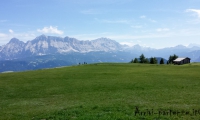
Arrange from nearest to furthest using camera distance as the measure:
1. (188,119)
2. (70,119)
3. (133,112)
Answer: (188,119) < (70,119) < (133,112)

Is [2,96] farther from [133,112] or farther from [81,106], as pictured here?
[133,112]

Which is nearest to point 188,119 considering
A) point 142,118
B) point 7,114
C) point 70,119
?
point 142,118

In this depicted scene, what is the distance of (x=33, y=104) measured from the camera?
95.1ft

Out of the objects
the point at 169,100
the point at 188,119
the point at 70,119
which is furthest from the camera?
the point at 169,100

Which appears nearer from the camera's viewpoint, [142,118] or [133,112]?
[142,118]

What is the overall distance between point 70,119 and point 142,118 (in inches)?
278

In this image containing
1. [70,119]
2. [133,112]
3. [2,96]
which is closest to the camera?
[70,119]

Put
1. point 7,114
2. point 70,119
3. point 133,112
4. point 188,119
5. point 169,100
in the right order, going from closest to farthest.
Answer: point 188,119
point 70,119
point 133,112
point 7,114
point 169,100

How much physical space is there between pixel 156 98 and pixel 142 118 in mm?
9904

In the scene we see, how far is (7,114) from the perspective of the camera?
23641 millimetres

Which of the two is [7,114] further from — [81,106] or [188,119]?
[188,119]

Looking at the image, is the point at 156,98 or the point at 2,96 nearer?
the point at 156,98

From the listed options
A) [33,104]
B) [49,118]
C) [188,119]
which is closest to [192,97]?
[188,119]

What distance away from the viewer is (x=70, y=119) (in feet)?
66.3
